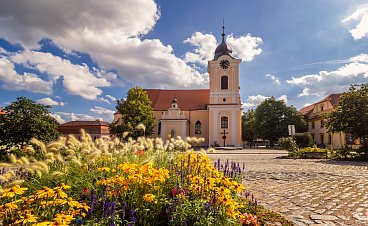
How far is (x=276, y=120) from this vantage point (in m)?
44.0

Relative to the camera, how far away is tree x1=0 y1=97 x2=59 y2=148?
1448cm

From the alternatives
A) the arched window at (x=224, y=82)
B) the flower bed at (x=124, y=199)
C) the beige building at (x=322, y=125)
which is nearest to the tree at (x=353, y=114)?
the flower bed at (x=124, y=199)

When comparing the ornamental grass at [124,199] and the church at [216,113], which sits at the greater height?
the church at [216,113]

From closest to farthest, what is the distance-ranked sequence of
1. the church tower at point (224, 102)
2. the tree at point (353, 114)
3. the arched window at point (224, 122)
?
the tree at point (353, 114) → the church tower at point (224, 102) → the arched window at point (224, 122)

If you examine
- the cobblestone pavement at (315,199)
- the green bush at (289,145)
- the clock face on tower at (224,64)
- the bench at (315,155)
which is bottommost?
the cobblestone pavement at (315,199)

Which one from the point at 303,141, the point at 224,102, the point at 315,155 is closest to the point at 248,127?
the point at 224,102

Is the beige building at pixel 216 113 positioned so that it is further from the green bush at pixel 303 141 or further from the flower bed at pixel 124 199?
the flower bed at pixel 124 199

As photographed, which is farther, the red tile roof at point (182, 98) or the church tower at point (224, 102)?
the red tile roof at point (182, 98)

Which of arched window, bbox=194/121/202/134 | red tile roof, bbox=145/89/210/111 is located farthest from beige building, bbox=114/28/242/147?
red tile roof, bbox=145/89/210/111

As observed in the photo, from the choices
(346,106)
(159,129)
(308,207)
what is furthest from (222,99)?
(308,207)

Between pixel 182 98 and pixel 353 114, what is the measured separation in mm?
31547

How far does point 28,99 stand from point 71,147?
12.0m

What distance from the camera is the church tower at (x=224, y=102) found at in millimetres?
39750

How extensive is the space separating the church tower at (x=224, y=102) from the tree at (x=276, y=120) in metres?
7.01
